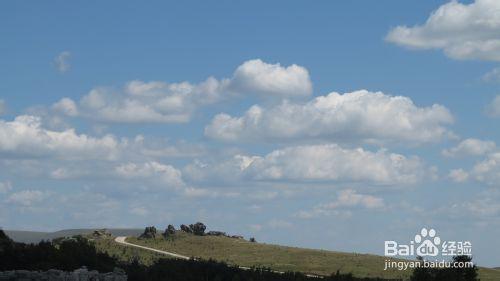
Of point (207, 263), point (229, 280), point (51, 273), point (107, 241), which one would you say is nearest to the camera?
point (51, 273)

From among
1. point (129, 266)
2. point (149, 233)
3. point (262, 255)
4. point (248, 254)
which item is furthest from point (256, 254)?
point (129, 266)

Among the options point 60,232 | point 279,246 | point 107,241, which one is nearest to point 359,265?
point 279,246

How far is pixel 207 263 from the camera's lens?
44.6m

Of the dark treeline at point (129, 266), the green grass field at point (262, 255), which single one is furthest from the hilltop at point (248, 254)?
the dark treeline at point (129, 266)

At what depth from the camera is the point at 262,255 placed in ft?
297

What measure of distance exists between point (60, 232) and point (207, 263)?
139m

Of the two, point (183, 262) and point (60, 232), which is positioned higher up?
point (60, 232)

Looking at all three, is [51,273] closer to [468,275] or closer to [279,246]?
[468,275]

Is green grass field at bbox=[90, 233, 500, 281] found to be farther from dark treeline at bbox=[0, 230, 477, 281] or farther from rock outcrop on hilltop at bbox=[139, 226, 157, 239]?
dark treeline at bbox=[0, 230, 477, 281]

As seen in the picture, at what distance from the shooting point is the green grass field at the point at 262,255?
74625 mm

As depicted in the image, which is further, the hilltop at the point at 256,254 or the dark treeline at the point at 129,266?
the hilltop at the point at 256,254

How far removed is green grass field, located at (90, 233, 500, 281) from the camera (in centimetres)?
7462

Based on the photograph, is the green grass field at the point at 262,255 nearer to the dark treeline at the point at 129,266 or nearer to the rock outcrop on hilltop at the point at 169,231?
the rock outcrop on hilltop at the point at 169,231

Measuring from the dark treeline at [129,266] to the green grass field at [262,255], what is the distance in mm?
23986
